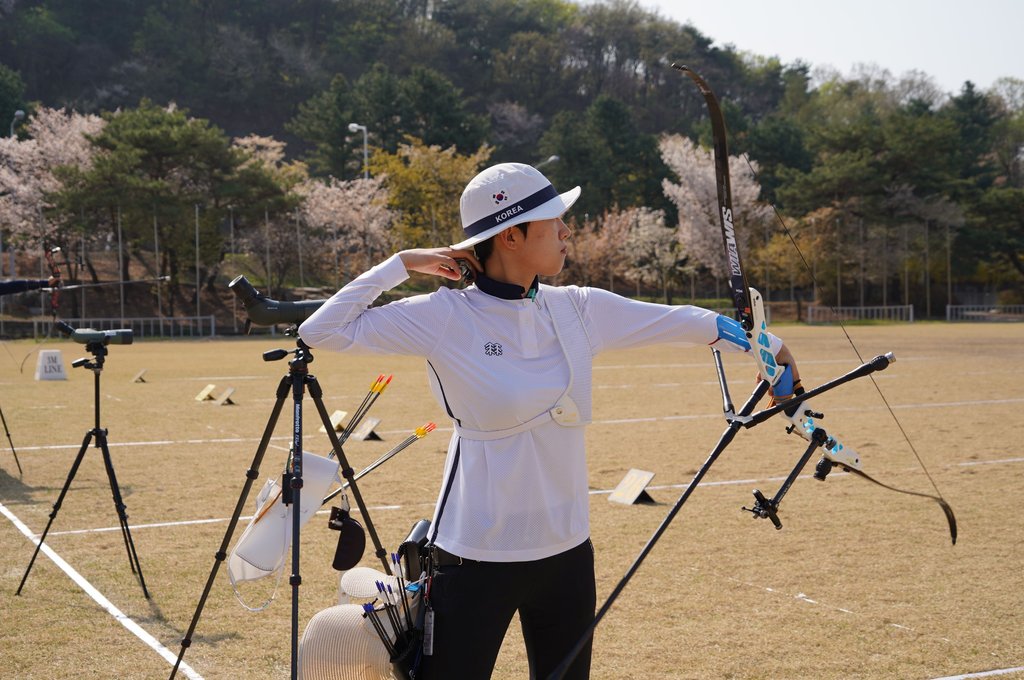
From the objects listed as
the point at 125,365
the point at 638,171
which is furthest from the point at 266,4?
the point at 125,365

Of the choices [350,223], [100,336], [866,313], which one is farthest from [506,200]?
[866,313]

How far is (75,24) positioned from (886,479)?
9734cm

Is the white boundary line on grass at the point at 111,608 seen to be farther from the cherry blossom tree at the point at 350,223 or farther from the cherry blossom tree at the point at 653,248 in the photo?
the cherry blossom tree at the point at 653,248

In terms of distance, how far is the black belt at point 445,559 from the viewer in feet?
8.64

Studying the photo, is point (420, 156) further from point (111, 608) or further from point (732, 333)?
point (732, 333)

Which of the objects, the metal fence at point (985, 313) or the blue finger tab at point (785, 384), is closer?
the blue finger tab at point (785, 384)

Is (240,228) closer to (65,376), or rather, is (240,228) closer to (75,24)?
(65,376)

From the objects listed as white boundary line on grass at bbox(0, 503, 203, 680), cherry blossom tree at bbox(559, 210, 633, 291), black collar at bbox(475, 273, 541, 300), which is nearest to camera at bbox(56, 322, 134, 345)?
white boundary line on grass at bbox(0, 503, 203, 680)

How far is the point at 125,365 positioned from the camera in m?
25.0

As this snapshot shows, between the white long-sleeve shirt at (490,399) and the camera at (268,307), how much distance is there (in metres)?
0.32

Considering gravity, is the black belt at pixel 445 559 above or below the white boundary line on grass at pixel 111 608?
above

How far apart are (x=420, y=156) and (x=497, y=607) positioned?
182ft

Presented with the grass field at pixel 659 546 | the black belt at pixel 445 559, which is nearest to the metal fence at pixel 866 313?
the grass field at pixel 659 546

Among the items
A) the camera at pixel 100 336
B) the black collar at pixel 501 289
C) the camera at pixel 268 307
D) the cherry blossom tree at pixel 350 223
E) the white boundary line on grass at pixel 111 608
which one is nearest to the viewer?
the black collar at pixel 501 289
